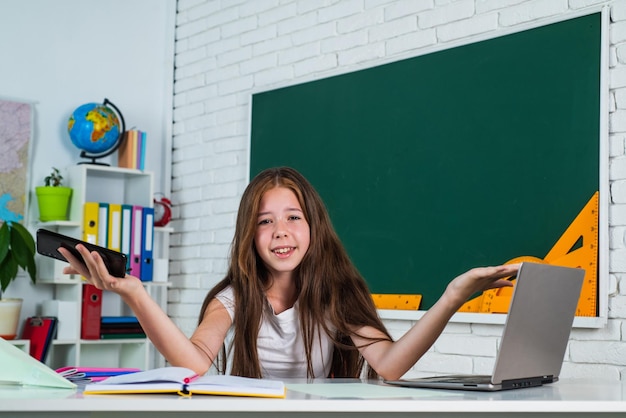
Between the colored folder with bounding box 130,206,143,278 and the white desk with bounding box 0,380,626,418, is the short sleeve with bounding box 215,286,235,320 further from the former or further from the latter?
the colored folder with bounding box 130,206,143,278

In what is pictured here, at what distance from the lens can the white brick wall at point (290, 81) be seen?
2760mm

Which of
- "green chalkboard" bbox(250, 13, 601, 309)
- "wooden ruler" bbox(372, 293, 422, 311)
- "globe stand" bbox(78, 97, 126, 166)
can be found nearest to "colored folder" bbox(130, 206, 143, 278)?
"globe stand" bbox(78, 97, 126, 166)

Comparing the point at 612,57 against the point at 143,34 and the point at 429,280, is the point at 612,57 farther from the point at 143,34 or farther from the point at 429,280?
the point at 143,34

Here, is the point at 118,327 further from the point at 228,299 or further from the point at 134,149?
the point at 228,299

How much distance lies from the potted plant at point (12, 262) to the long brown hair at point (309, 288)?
1.79 meters

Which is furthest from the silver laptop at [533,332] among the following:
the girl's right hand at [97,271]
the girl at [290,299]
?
the girl's right hand at [97,271]

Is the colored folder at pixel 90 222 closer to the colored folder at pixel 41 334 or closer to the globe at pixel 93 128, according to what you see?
the globe at pixel 93 128

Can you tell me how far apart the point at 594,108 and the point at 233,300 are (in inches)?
54.7

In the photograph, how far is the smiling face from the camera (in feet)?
6.93

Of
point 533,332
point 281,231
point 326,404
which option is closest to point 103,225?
Answer: point 281,231

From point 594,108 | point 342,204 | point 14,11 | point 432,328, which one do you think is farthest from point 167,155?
point 432,328

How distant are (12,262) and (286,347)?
1.96 meters

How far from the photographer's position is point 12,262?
3697mm

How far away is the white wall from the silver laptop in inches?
115
